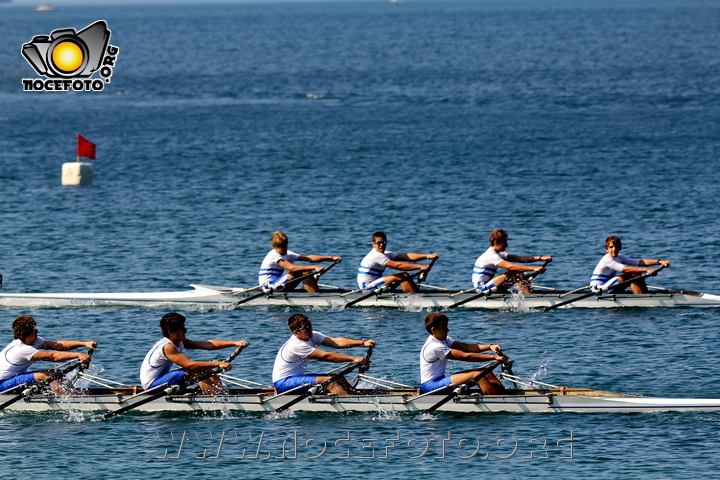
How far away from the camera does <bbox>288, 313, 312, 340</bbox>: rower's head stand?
19859mm

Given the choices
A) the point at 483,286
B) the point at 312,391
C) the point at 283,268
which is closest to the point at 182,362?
the point at 312,391

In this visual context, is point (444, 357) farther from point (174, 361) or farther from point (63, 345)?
point (63, 345)

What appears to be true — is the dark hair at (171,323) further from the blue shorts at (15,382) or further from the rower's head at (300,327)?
the blue shorts at (15,382)

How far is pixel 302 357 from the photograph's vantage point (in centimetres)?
2022

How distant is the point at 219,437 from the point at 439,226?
2226cm

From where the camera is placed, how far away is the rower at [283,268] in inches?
1128

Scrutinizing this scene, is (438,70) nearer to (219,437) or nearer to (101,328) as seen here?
A: (101,328)

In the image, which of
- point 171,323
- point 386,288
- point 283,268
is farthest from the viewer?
point 386,288

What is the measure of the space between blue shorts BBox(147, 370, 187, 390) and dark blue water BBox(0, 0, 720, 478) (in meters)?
0.71

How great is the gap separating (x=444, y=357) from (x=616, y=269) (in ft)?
32.2

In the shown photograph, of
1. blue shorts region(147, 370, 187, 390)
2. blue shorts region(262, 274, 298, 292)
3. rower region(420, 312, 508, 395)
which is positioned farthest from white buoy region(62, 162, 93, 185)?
rower region(420, 312, 508, 395)

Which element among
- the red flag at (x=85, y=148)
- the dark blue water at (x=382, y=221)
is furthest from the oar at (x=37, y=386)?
the red flag at (x=85, y=148)

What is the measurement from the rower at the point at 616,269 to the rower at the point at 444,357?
8.58 metres

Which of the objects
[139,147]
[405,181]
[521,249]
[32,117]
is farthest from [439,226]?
[32,117]
